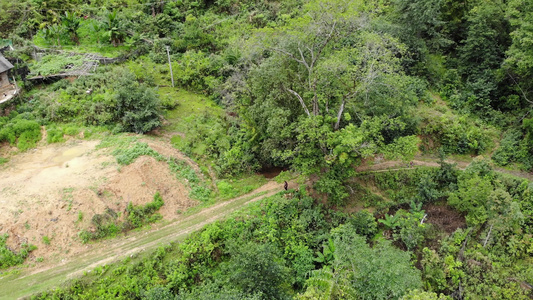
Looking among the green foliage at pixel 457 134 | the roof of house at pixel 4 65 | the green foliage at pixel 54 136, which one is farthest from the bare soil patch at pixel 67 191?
the green foliage at pixel 457 134

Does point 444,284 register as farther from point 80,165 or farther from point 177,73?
point 177,73

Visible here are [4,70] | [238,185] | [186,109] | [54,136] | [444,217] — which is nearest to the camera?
[444,217]

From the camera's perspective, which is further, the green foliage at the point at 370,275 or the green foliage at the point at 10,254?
the green foliage at the point at 10,254

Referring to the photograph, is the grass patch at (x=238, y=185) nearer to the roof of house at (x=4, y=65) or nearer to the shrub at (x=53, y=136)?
the shrub at (x=53, y=136)

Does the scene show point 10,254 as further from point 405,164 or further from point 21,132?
point 405,164

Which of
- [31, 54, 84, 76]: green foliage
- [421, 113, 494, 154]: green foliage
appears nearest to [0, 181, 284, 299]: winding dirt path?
[421, 113, 494, 154]: green foliage

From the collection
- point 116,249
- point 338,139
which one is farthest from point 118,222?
point 338,139
